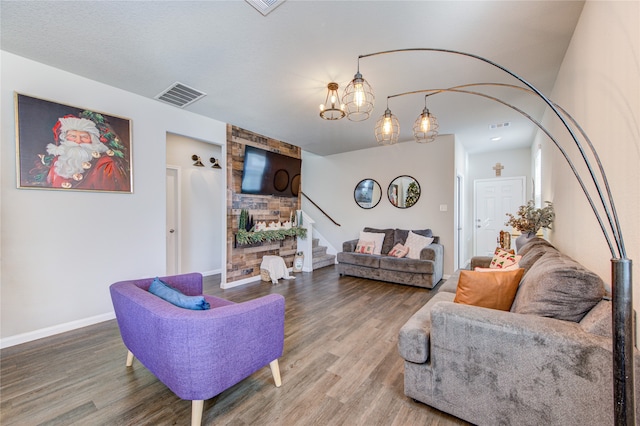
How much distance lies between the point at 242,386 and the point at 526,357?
1766 millimetres

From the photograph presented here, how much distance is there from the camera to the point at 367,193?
19.1 feet

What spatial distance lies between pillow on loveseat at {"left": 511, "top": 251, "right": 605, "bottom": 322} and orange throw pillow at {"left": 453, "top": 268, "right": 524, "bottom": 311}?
180 millimetres

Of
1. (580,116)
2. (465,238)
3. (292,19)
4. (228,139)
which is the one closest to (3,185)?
(228,139)

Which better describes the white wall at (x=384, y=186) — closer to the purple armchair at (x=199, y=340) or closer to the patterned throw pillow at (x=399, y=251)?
the patterned throw pillow at (x=399, y=251)

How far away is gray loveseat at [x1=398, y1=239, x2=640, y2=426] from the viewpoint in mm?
1188

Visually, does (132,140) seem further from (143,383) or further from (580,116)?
(580,116)

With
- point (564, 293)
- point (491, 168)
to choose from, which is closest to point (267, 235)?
point (564, 293)

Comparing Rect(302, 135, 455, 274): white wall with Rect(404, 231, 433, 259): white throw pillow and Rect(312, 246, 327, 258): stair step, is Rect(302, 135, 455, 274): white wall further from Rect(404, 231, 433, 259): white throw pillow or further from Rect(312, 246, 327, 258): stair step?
Rect(404, 231, 433, 259): white throw pillow

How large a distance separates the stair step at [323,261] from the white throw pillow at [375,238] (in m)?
1.12

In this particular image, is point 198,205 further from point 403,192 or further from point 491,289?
point 491,289

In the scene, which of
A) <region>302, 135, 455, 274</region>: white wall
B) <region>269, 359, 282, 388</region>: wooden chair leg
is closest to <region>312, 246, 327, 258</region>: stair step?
<region>302, 135, 455, 274</region>: white wall

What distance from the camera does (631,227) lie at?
1239 mm

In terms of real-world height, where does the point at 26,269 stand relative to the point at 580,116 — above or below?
below

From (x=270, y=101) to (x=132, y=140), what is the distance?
1760 mm
